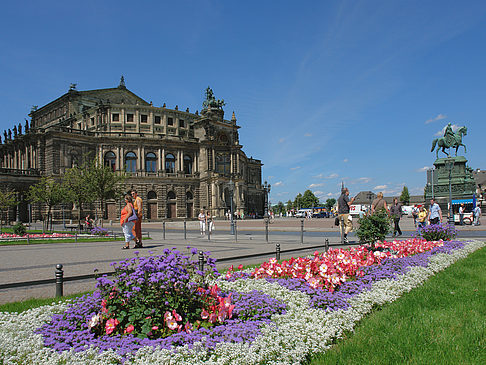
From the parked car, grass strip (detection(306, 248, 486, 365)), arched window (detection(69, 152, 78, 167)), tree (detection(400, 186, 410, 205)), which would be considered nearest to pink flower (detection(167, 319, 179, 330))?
grass strip (detection(306, 248, 486, 365))

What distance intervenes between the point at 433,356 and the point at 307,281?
8.89 ft

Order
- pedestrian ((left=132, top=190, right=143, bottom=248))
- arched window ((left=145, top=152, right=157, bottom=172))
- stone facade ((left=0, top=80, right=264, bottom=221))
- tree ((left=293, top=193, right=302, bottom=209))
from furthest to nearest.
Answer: tree ((left=293, top=193, right=302, bottom=209)) → arched window ((left=145, top=152, right=157, bottom=172)) → stone facade ((left=0, top=80, right=264, bottom=221)) → pedestrian ((left=132, top=190, right=143, bottom=248))

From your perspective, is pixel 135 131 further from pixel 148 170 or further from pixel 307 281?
pixel 307 281

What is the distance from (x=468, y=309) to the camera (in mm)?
5656

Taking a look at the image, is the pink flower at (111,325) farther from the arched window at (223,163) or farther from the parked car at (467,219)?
the arched window at (223,163)

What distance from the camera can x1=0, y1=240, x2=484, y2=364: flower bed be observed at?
372 centimetres

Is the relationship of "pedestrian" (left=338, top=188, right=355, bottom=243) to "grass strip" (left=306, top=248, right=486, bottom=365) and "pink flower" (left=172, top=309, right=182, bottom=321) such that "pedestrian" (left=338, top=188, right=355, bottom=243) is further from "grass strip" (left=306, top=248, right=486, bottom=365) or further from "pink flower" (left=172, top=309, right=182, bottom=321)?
"pink flower" (left=172, top=309, right=182, bottom=321)

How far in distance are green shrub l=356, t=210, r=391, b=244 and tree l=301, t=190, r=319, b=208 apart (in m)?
123

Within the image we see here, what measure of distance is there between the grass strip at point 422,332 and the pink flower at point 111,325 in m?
2.22

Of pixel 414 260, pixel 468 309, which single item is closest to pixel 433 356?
pixel 468 309

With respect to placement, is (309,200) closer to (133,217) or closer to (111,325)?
(133,217)

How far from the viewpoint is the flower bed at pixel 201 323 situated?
372cm

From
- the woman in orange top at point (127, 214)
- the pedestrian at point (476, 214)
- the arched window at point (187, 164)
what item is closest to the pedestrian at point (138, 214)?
the woman in orange top at point (127, 214)

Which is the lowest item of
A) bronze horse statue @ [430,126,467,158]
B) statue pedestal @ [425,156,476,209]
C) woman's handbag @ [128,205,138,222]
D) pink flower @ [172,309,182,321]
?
pink flower @ [172,309,182,321]
